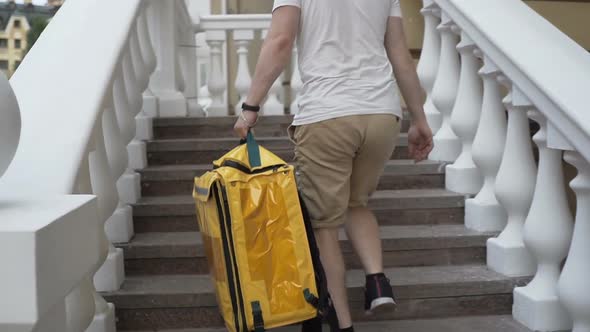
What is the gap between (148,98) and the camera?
4.41 m

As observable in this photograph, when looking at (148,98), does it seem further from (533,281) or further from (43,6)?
(43,6)

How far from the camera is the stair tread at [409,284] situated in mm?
2865

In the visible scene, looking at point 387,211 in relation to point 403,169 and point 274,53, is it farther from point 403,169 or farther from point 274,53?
point 274,53

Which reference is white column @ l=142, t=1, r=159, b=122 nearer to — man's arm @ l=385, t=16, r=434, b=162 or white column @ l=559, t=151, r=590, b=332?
man's arm @ l=385, t=16, r=434, b=162

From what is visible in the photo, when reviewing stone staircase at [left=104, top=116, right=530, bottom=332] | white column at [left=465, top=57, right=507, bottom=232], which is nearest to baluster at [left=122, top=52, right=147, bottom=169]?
stone staircase at [left=104, top=116, right=530, bottom=332]

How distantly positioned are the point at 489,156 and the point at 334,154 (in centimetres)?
112

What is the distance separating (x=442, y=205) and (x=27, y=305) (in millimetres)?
2509

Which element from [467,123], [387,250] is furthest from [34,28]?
[387,250]

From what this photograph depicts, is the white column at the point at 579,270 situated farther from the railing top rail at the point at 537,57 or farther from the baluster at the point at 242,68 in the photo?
the baluster at the point at 242,68

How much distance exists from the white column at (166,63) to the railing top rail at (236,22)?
14.2 inches

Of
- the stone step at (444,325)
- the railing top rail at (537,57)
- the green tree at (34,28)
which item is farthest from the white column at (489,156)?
the green tree at (34,28)

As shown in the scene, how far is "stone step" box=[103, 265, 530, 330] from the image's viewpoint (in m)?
2.83

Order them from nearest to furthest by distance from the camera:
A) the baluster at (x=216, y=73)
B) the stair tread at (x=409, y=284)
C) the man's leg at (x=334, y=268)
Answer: the man's leg at (x=334, y=268), the stair tread at (x=409, y=284), the baluster at (x=216, y=73)

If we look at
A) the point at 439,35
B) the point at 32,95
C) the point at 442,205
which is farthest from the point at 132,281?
the point at 439,35
